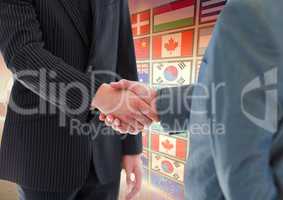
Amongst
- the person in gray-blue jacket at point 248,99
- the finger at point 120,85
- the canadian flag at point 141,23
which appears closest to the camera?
the person in gray-blue jacket at point 248,99

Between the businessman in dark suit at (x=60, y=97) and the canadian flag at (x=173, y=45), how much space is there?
0.51m

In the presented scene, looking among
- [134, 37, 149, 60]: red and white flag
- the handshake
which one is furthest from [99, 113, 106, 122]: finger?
[134, 37, 149, 60]: red and white flag

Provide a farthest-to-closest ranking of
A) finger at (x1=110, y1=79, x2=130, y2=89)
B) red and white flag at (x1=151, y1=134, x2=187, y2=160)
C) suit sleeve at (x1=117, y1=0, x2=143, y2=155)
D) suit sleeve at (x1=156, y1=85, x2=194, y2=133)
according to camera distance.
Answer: red and white flag at (x1=151, y1=134, x2=187, y2=160)
suit sleeve at (x1=117, y1=0, x2=143, y2=155)
finger at (x1=110, y1=79, x2=130, y2=89)
suit sleeve at (x1=156, y1=85, x2=194, y2=133)

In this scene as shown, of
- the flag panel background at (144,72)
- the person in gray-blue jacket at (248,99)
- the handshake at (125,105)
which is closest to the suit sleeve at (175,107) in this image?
the handshake at (125,105)

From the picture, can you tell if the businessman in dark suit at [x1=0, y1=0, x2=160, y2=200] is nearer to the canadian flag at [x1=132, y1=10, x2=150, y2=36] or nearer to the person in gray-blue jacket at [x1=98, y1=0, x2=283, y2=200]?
the person in gray-blue jacket at [x1=98, y1=0, x2=283, y2=200]

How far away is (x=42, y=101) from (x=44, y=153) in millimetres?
132

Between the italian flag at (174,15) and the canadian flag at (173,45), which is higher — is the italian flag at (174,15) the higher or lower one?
the higher one

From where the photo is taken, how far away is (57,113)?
67 centimetres

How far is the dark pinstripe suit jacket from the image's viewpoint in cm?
60

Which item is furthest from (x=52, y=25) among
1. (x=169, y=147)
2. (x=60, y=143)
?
(x=169, y=147)

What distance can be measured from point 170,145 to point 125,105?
73 centimetres

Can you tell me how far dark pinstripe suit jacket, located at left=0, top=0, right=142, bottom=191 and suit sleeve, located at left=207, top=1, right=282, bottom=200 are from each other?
0.34 meters

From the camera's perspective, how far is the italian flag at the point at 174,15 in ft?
3.87

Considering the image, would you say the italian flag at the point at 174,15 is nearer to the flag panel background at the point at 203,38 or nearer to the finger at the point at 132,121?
the flag panel background at the point at 203,38
